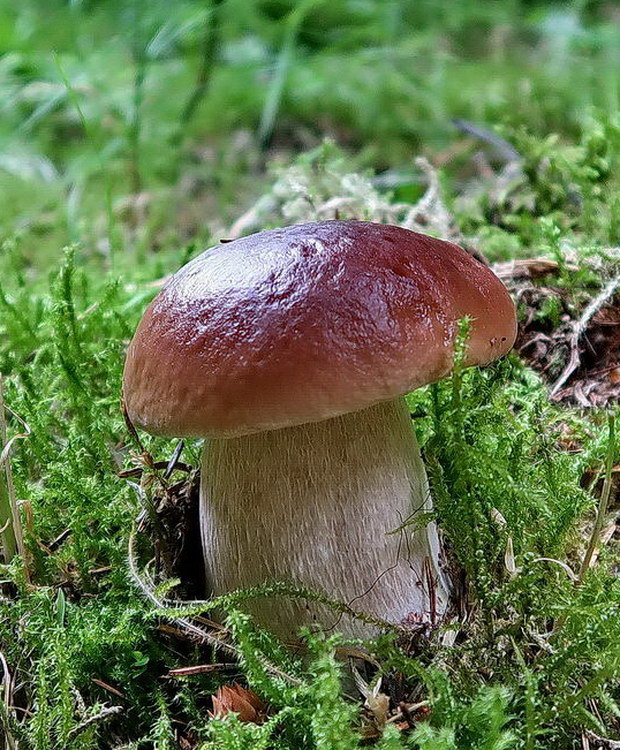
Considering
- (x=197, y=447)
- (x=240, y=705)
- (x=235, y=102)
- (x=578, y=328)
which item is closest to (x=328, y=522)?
(x=240, y=705)

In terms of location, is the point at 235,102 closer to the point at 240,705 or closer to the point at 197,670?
the point at 197,670

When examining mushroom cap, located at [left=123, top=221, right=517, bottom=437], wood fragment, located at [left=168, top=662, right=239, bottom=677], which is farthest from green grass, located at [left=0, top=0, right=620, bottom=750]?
mushroom cap, located at [left=123, top=221, right=517, bottom=437]

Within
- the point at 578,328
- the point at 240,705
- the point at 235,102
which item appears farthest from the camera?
the point at 235,102

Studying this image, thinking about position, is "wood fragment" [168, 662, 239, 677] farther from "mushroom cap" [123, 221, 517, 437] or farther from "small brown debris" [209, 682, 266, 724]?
"mushroom cap" [123, 221, 517, 437]

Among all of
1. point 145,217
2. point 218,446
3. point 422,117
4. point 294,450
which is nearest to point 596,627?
point 294,450

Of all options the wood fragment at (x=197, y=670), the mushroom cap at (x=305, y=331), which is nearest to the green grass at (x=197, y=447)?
the wood fragment at (x=197, y=670)

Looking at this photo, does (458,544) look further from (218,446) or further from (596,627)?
(218,446)
